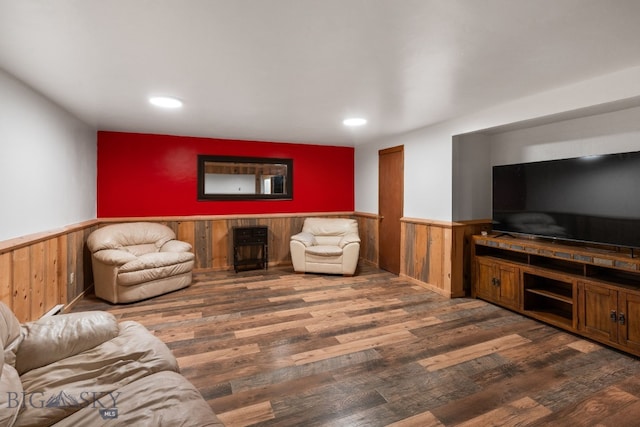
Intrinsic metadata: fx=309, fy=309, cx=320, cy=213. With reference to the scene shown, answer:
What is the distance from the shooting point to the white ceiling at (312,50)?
1.59 meters

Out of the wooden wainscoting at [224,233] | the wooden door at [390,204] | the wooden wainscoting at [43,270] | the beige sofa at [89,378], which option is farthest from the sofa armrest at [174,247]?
the wooden door at [390,204]

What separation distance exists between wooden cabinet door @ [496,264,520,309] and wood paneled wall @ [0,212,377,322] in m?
2.29

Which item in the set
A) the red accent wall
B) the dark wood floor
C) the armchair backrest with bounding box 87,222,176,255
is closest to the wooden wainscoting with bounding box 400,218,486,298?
the dark wood floor

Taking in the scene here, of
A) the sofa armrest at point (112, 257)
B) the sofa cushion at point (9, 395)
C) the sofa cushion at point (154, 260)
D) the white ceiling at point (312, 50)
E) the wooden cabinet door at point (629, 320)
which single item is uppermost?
the white ceiling at point (312, 50)

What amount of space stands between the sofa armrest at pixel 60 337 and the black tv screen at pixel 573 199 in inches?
152

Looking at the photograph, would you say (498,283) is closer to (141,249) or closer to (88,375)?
(88,375)

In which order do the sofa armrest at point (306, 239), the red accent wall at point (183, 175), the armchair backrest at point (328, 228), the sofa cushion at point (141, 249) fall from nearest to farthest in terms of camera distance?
the sofa cushion at point (141, 249) < the red accent wall at point (183, 175) < the sofa armrest at point (306, 239) < the armchair backrest at point (328, 228)

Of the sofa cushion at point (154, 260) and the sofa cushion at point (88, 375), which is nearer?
the sofa cushion at point (88, 375)

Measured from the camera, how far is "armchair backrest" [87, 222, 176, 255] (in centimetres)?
383

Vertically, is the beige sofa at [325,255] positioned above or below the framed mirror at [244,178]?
below

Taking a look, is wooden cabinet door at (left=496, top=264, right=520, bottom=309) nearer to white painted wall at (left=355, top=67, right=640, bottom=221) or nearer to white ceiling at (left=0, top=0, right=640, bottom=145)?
white painted wall at (left=355, top=67, right=640, bottom=221)

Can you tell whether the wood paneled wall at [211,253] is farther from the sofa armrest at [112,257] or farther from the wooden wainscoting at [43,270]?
the sofa armrest at [112,257]

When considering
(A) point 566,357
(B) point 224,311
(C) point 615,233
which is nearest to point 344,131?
(B) point 224,311

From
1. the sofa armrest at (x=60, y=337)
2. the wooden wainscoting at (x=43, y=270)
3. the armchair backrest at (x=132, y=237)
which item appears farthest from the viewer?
the armchair backrest at (x=132, y=237)
